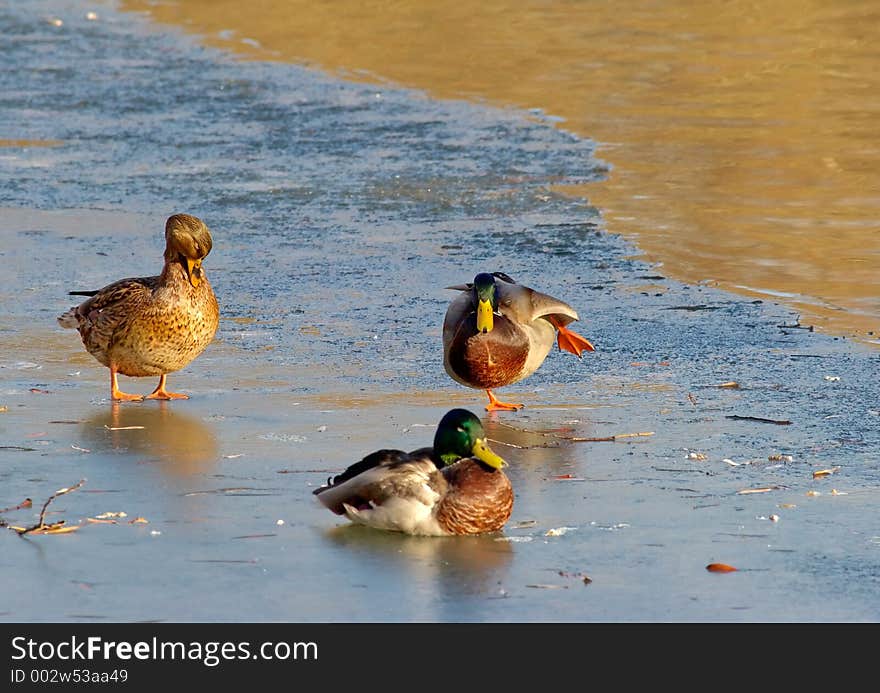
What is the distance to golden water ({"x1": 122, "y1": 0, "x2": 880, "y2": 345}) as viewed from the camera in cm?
1038

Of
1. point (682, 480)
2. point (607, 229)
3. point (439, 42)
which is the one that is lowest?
point (682, 480)

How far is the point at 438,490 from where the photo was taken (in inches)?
213

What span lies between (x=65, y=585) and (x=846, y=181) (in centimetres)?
883

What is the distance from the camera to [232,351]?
8219mm

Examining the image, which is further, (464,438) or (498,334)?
(498,334)

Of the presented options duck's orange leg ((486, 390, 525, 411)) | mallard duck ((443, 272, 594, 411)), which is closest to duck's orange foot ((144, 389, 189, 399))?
mallard duck ((443, 272, 594, 411))

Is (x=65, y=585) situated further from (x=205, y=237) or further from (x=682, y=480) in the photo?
(x=205, y=237)

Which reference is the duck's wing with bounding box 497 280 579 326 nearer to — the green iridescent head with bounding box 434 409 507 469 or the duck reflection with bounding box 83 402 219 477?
the duck reflection with bounding box 83 402 219 477

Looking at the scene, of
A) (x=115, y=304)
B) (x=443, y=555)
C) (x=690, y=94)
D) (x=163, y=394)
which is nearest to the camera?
(x=443, y=555)

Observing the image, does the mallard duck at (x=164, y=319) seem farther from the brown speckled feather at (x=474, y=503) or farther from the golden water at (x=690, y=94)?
the golden water at (x=690, y=94)

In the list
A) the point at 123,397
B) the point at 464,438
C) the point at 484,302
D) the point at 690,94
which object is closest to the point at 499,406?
the point at 484,302

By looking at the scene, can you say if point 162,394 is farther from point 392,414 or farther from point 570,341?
point 570,341

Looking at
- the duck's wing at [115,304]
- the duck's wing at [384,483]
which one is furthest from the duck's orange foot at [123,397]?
the duck's wing at [384,483]
